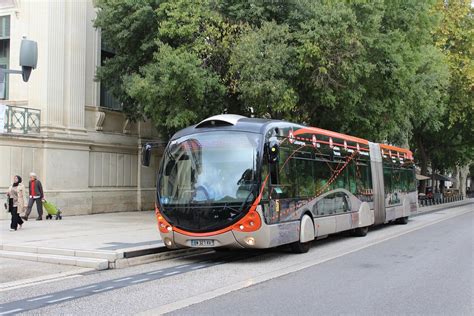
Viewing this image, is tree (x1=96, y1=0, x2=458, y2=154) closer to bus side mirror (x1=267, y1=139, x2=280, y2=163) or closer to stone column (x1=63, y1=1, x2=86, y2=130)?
stone column (x1=63, y1=1, x2=86, y2=130)

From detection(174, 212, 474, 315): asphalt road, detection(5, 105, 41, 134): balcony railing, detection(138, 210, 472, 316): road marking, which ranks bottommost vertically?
detection(174, 212, 474, 315): asphalt road

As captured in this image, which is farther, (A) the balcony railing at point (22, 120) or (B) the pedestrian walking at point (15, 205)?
(A) the balcony railing at point (22, 120)

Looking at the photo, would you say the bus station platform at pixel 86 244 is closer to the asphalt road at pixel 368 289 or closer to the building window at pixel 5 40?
the asphalt road at pixel 368 289

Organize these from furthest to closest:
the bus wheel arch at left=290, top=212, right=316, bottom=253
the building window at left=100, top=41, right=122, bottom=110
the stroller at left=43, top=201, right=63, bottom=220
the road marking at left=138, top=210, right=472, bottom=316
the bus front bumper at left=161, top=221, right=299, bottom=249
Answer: the building window at left=100, top=41, right=122, bottom=110 → the stroller at left=43, top=201, right=63, bottom=220 → the bus wheel arch at left=290, top=212, right=316, bottom=253 → the bus front bumper at left=161, top=221, right=299, bottom=249 → the road marking at left=138, top=210, right=472, bottom=316

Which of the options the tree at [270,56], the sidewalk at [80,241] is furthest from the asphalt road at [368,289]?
the tree at [270,56]

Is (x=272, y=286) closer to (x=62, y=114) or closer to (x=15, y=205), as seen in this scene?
(x=15, y=205)

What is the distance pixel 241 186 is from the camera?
11.2 m

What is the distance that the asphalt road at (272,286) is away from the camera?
729cm

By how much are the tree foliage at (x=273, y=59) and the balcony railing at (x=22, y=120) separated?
3.34 metres

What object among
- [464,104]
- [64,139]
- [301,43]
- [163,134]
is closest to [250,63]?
[301,43]

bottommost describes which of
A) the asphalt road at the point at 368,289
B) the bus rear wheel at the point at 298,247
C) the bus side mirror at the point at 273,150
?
the asphalt road at the point at 368,289

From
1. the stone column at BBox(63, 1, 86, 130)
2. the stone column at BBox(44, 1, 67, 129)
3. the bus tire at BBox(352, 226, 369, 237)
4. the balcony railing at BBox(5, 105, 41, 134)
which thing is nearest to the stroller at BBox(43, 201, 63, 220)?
the balcony railing at BBox(5, 105, 41, 134)

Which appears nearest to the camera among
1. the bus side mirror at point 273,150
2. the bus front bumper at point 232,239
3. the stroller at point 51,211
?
the bus front bumper at point 232,239

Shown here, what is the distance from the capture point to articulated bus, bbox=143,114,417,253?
11.1 metres
